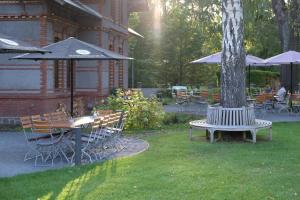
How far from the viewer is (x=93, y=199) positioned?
720 centimetres

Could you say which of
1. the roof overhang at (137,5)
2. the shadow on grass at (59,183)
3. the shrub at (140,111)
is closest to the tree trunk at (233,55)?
the shrub at (140,111)

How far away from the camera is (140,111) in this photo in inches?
621

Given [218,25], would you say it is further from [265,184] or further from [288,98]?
[265,184]

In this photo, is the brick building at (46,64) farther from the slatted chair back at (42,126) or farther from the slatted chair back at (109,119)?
the slatted chair back at (42,126)

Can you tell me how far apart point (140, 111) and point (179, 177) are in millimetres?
7383

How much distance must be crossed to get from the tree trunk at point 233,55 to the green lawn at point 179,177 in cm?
205

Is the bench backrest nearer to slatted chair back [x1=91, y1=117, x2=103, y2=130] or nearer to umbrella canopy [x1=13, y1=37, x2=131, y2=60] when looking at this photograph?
umbrella canopy [x1=13, y1=37, x2=131, y2=60]

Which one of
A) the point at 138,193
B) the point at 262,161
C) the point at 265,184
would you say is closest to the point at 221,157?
the point at 262,161

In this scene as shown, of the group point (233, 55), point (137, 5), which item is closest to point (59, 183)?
point (233, 55)

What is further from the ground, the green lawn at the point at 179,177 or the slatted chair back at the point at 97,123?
the slatted chair back at the point at 97,123

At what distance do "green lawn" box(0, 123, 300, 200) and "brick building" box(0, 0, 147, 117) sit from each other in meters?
7.26

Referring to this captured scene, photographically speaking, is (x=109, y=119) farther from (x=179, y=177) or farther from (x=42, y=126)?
(x=179, y=177)

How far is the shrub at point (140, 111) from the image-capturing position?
15.8m

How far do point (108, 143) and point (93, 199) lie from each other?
15.7 ft
